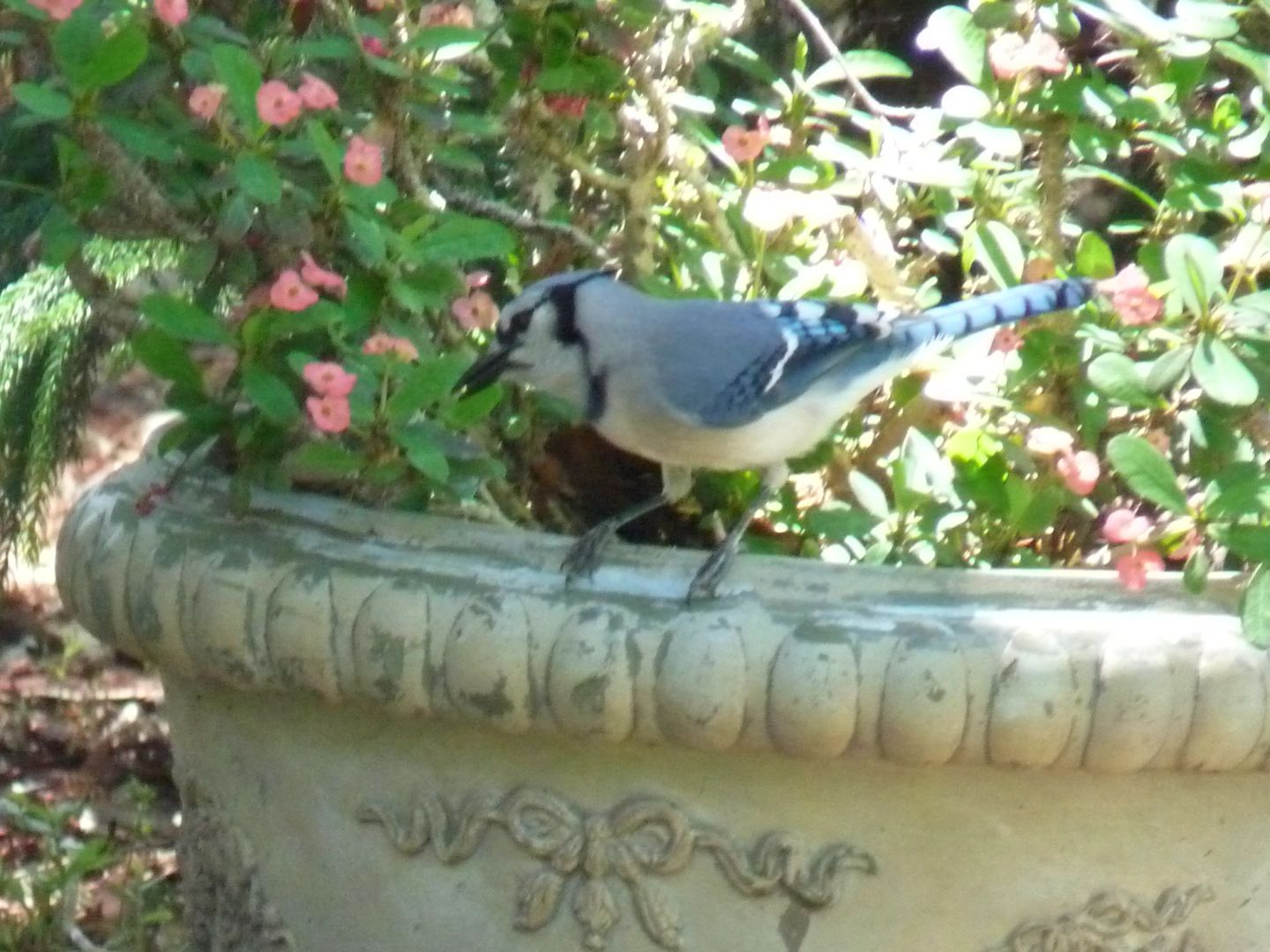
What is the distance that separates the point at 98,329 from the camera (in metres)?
2.08

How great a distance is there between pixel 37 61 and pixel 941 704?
0.89 metres

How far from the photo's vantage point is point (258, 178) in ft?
3.93

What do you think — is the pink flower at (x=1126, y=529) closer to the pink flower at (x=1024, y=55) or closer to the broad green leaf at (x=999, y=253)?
the broad green leaf at (x=999, y=253)

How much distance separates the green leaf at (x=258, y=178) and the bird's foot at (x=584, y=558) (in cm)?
34

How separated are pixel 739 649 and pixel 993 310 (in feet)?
1.51

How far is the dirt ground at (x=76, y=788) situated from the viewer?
6.19 feet

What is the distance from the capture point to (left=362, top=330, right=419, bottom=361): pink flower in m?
1.29

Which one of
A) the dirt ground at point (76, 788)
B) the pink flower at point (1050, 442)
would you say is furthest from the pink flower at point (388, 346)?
the dirt ground at point (76, 788)

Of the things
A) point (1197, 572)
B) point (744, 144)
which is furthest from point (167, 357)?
point (1197, 572)

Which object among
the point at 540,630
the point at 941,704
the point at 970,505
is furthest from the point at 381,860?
the point at 970,505

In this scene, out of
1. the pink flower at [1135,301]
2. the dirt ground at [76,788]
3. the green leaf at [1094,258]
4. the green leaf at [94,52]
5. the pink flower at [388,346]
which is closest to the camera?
the green leaf at [94,52]

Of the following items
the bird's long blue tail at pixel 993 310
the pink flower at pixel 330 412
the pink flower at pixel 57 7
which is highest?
the pink flower at pixel 57 7

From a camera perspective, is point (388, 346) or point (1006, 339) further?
point (1006, 339)

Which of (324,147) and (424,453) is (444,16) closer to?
(324,147)
